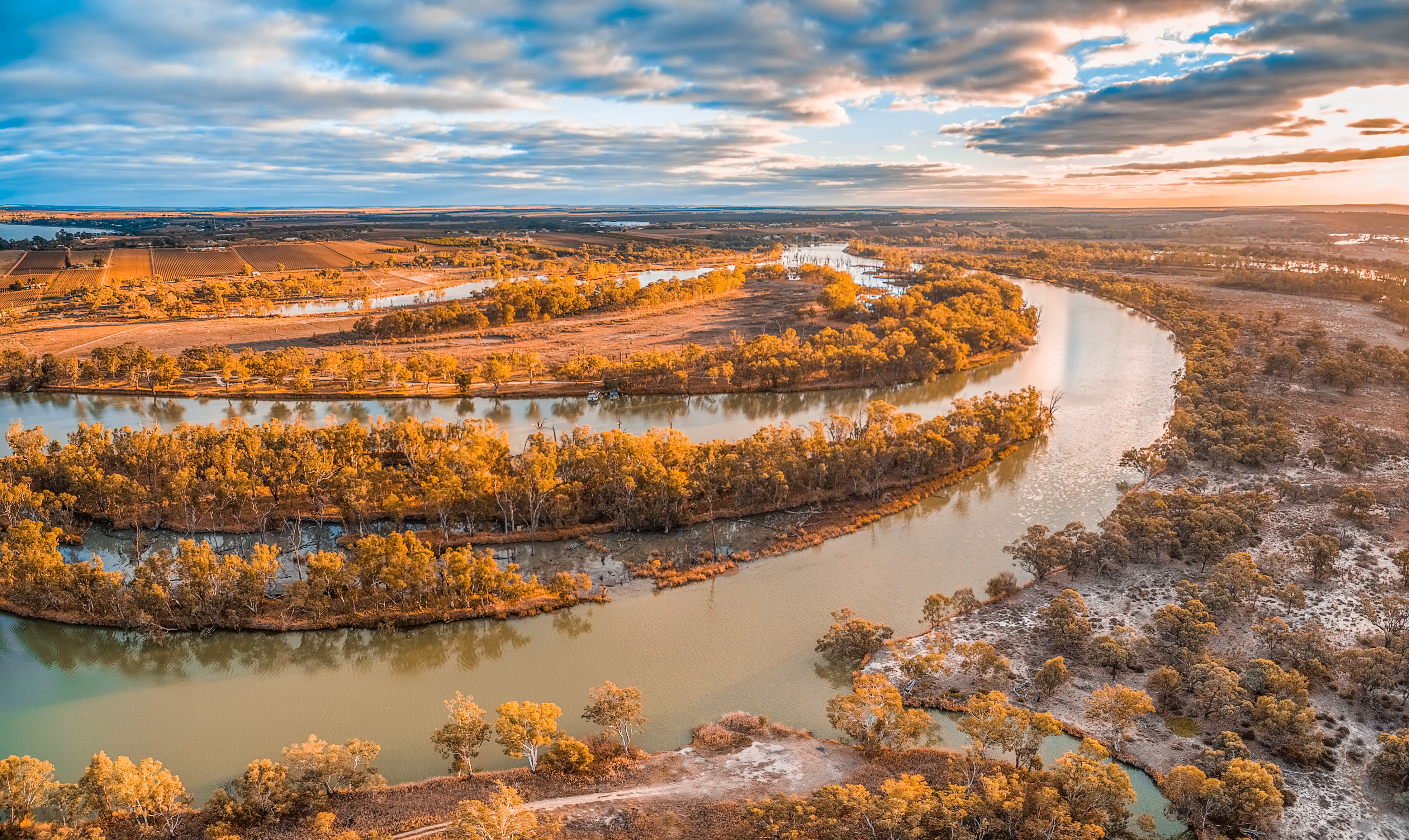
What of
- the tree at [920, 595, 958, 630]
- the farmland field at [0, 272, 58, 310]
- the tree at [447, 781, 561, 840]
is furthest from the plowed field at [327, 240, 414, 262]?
the tree at [447, 781, 561, 840]

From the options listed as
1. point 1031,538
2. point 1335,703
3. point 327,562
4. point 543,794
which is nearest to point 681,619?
point 543,794

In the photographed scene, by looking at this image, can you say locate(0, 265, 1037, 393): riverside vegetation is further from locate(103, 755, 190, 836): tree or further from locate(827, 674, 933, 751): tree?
locate(103, 755, 190, 836): tree

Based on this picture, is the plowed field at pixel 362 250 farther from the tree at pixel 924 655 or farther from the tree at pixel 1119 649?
the tree at pixel 1119 649

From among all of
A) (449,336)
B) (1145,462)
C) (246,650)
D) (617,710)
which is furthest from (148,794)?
(449,336)

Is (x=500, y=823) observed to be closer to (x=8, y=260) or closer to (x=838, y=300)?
(x=838, y=300)

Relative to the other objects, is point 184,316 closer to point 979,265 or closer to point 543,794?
point 543,794

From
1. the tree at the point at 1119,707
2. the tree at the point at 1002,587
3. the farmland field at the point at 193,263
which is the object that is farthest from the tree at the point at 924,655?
the farmland field at the point at 193,263
